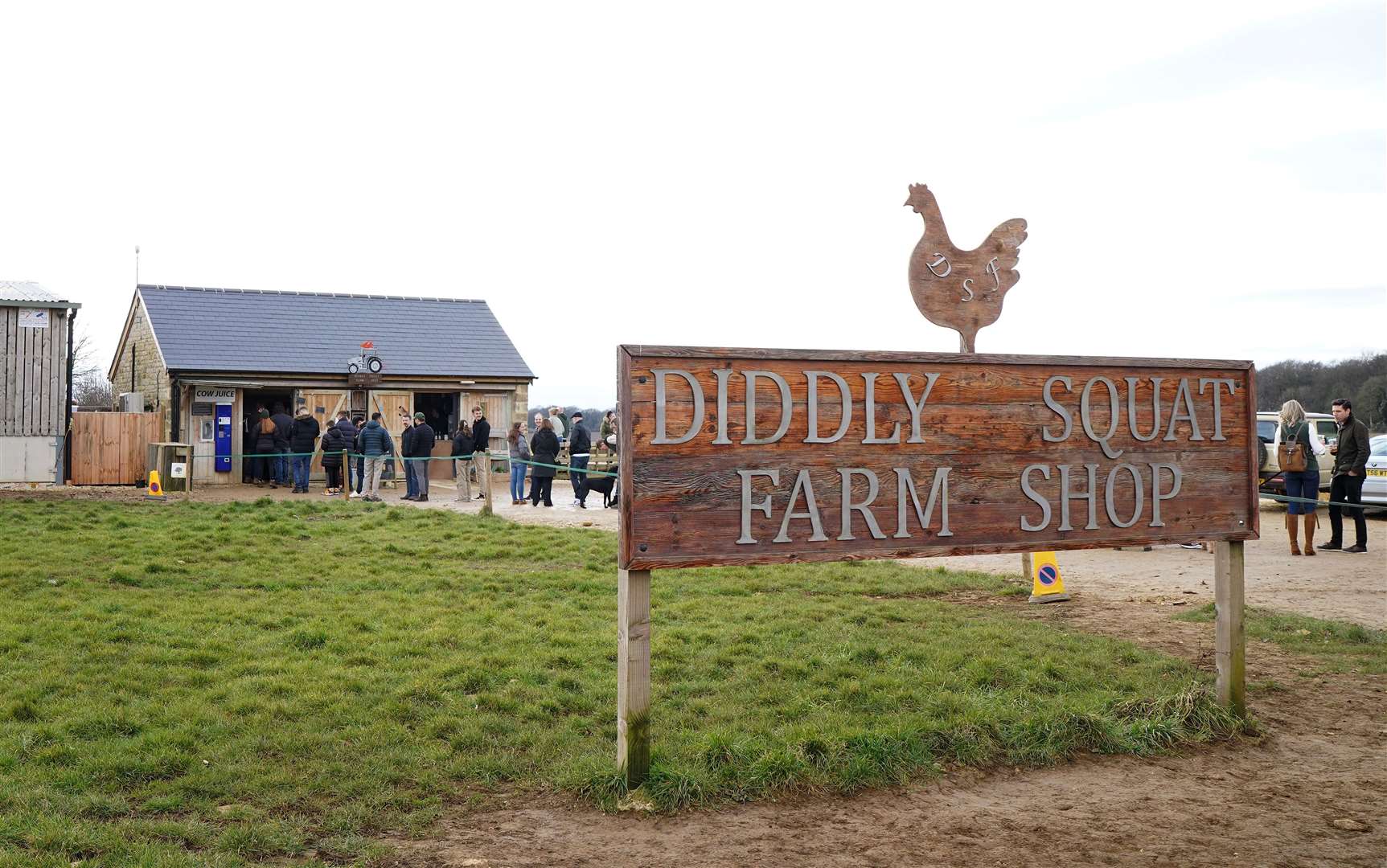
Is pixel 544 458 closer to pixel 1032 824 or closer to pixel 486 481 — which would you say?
pixel 486 481

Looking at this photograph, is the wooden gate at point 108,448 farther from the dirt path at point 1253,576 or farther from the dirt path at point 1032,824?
the dirt path at point 1032,824

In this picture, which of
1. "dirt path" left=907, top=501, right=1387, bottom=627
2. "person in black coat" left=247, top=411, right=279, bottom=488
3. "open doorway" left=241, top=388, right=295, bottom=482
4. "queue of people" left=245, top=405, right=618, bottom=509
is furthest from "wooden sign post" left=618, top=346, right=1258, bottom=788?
"open doorway" left=241, top=388, right=295, bottom=482

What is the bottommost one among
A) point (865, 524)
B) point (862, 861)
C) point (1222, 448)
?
point (862, 861)

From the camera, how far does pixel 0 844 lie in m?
4.07

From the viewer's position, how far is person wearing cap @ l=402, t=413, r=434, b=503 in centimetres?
2017

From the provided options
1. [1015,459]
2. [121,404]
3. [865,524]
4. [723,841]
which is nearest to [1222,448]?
[1015,459]

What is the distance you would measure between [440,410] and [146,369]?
7.47m

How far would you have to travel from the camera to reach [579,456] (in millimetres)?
19500

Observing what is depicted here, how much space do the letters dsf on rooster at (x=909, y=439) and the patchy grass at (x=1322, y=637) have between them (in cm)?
216

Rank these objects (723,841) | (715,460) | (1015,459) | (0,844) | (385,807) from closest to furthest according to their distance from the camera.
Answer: (0,844) < (723,841) < (385,807) < (715,460) < (1015,459)

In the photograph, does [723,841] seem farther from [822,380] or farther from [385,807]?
[822,380]

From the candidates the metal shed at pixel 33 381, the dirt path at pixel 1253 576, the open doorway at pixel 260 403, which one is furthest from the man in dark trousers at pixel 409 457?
the dirt path at pixel 1253 576

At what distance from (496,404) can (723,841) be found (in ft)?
82.1

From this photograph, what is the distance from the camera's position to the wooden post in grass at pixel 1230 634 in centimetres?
604
